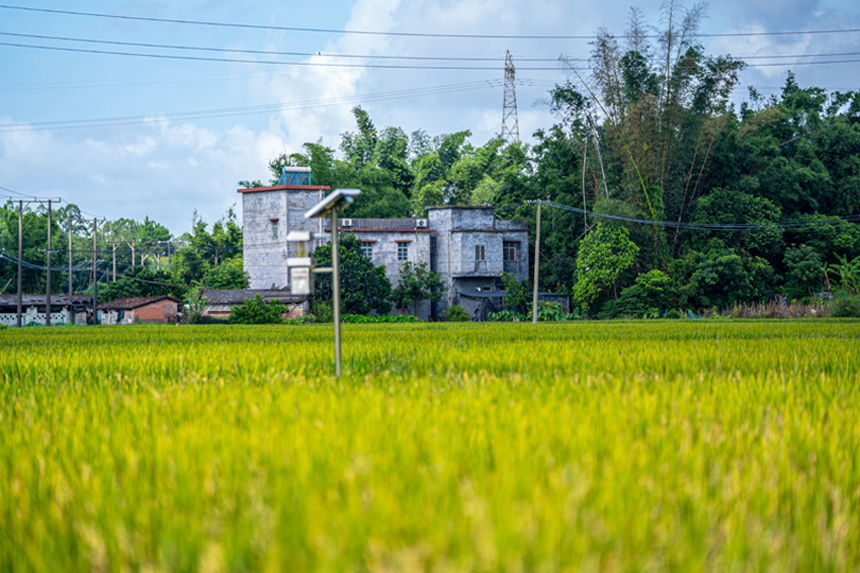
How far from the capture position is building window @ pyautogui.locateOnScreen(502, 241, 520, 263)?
42719 millimetres

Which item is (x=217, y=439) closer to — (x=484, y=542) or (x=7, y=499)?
(x=7, y=499)

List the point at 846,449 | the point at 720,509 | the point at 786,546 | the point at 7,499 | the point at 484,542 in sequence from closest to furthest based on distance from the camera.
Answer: the point at 484,542 → the point at 786,546 → the point at 720,509 → the point at 7,499 → the point at 846,449

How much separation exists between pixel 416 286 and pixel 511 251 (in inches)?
296

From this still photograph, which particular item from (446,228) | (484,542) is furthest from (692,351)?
(446,228)

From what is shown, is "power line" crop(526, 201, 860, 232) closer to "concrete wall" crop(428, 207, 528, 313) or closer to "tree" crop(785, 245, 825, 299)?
"tree" crop(785, 245, 825, 299)

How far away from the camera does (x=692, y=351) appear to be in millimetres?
6602

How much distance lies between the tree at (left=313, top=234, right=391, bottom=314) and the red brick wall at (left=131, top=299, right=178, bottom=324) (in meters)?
11.9

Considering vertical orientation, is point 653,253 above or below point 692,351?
above

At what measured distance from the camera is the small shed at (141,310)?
4219 centimetres

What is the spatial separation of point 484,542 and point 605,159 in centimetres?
4197

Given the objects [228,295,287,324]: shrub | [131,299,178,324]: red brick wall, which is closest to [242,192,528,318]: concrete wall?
[131,299,178,324]: red brick wall

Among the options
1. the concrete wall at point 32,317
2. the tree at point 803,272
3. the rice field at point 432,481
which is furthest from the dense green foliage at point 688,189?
the rice field at point 432,481

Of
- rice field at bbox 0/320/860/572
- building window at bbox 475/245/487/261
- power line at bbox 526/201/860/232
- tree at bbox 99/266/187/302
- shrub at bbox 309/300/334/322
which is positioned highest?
power line at bbox 526/201/860/232

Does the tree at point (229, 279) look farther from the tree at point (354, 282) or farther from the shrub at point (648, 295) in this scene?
the shrub at point (648, 295)
